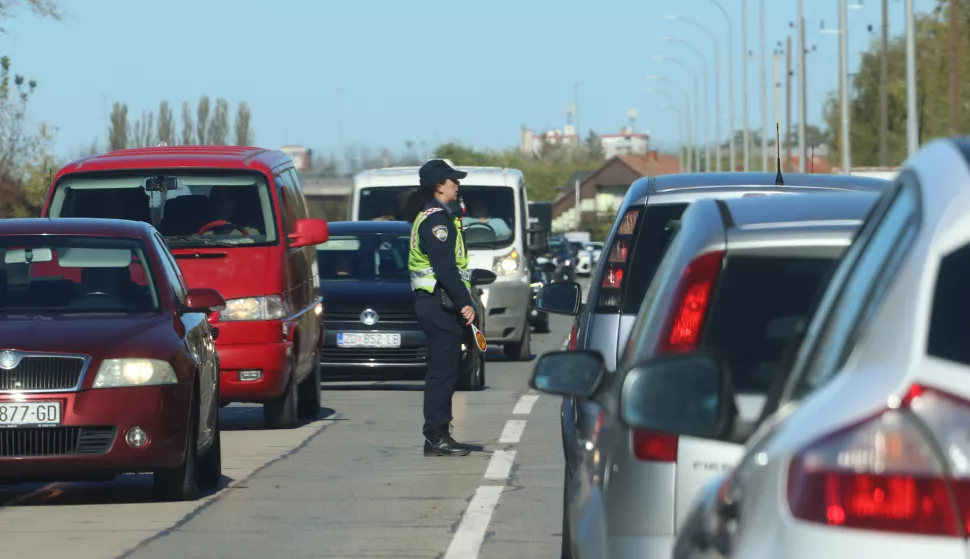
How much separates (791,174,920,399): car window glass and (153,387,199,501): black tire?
23.4 feet

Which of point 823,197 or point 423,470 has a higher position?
point 823,197

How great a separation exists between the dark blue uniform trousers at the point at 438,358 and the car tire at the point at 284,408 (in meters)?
2.00

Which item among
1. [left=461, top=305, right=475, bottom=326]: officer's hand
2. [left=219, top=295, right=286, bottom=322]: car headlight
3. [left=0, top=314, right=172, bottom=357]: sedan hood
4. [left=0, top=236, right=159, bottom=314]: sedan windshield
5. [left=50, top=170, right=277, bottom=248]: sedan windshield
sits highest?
[left=50, top=170, right=277, bottom=248]: sedan windshield

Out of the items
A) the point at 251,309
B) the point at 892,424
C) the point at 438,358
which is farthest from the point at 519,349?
the point at 892,424

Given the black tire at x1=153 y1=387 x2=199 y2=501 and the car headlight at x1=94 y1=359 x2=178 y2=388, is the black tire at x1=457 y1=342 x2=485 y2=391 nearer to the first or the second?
the black tire at x1=153 y1=387 x2=199 y2=501

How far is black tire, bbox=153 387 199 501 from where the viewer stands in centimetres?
1005

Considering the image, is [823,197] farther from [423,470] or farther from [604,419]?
[423,470]

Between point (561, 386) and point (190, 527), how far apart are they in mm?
4287

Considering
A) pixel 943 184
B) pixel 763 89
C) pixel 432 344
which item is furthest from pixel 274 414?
pixel 763 89

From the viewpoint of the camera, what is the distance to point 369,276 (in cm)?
1952

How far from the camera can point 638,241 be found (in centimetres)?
729

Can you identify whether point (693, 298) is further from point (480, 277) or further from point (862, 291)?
point (480, 277)

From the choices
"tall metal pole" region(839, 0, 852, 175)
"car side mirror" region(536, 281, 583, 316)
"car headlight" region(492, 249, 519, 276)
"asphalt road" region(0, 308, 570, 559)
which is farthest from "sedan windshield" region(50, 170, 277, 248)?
"tall metal pole" region(839, 0, 852, 175)

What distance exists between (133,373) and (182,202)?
15.7 ft
